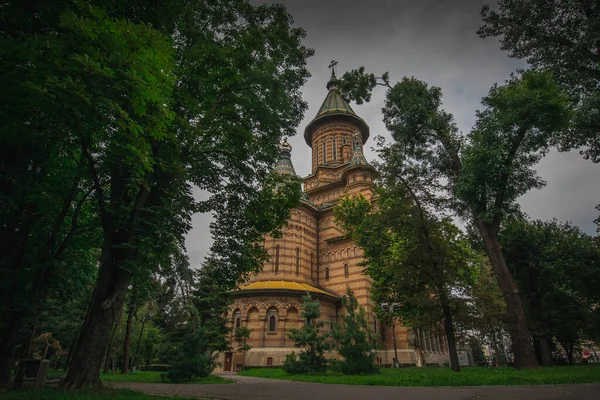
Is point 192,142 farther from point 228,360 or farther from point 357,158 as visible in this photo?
point 357,158

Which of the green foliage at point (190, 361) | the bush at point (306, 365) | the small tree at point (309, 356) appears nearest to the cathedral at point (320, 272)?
the small tree at point (309, 356)

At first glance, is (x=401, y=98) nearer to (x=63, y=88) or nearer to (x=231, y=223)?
(x=231, y=223)

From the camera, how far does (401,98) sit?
16531 millimetres

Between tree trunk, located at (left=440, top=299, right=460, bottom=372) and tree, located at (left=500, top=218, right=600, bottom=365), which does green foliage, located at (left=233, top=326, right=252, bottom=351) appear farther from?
tree, located at (left=500, top=218, right=600, bottom=365)

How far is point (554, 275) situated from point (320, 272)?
19775 millimetres

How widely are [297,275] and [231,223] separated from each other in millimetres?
20365

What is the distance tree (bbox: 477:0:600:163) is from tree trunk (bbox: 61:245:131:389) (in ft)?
54.9

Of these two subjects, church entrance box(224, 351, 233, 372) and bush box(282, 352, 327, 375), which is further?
church entrance box(224, 351, 233, 372)

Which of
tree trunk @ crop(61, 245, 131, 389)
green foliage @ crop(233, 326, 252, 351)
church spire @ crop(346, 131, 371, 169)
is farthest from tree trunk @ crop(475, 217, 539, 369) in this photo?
church spire @ crop(346, 131, 371, 169)

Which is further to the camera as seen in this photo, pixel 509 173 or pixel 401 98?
pixel 401 98

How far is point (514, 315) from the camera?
1255cm

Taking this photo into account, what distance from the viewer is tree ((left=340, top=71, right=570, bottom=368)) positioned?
Result: 40.8 ft

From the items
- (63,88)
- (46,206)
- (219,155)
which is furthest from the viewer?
(219,155)

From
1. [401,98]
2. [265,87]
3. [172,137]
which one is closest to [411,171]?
[401,98]
